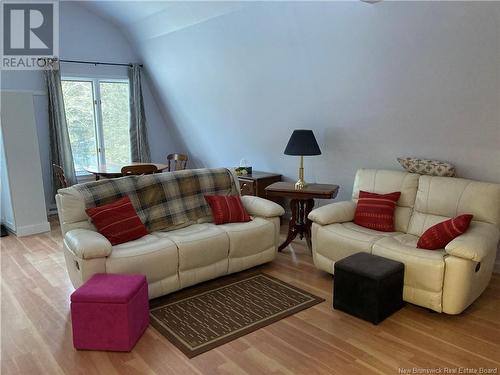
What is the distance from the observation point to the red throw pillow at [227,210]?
372 centimetres

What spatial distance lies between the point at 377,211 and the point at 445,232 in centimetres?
70

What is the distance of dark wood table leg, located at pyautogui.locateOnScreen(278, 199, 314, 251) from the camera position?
13.8ft

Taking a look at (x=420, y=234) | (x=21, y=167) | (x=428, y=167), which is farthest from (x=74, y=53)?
(x=420, y=234)

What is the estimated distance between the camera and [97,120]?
21.2ft

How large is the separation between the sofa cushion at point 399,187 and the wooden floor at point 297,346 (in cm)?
86

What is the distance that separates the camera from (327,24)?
3941 millimetres

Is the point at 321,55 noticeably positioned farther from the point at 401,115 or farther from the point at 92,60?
the point at 92,60

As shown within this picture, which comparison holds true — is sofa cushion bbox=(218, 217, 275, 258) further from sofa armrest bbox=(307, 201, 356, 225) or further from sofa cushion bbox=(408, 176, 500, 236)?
sofa cushion bbox=(408, 176, 500, 236)

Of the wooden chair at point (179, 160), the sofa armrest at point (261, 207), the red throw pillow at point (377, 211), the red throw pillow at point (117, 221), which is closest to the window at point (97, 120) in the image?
the wooden chair at point (179, 160)

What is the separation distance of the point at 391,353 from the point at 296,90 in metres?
3.05

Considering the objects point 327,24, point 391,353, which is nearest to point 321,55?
point 327,24

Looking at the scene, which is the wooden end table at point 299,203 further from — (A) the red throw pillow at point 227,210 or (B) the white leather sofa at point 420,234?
(A) the red throw pillow at point 227,210
